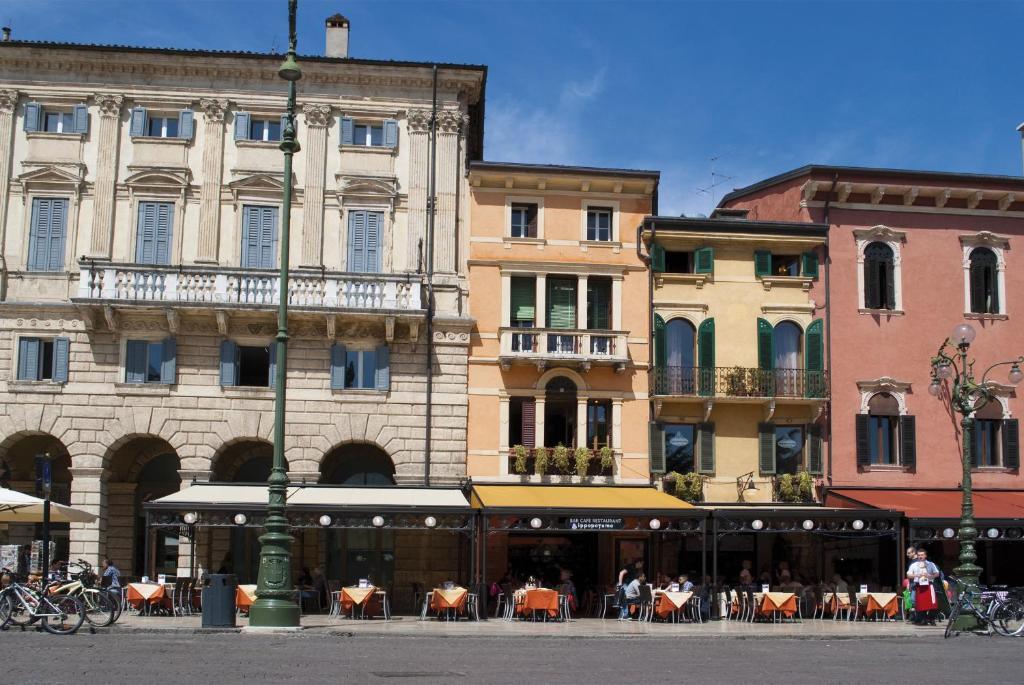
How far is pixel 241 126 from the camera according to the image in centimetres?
3600

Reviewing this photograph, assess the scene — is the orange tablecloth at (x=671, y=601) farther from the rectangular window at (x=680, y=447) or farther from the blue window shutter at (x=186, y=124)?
the blue window shutter at (x=186, y=124)

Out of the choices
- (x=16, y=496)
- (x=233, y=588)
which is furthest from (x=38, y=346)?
(x=233, y=588)

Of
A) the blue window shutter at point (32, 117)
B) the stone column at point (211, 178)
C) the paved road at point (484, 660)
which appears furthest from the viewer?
the blue window shutter at point (32, 117)

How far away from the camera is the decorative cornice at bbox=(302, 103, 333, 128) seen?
3625cm

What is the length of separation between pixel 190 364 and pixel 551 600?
39.8 ft

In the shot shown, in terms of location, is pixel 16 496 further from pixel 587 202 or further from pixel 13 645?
pixel 587 202

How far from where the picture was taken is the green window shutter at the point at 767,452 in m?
36.4

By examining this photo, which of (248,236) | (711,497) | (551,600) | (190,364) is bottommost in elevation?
(551,600)

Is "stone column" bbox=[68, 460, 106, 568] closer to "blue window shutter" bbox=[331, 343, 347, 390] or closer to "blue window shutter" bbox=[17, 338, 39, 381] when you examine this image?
"blue window shutter" bbox=[17, 338, 39, 381]

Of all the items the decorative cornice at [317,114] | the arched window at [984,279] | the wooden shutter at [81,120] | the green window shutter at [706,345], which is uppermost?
the decorative cornice at [317,114]

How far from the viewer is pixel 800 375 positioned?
36.7 metres

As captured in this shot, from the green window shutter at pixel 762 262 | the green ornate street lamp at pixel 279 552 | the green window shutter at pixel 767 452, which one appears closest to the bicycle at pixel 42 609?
the green ornate street lamp at pixel 279 552

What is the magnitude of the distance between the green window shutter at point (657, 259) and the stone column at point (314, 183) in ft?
30.9

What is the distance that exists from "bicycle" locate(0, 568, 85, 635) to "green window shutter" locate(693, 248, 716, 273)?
20.7 metres
